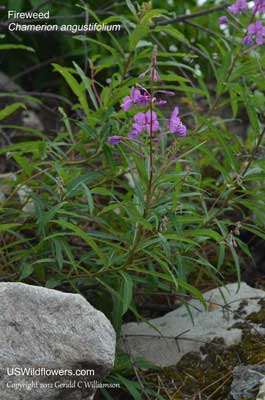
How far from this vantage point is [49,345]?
1882 millimetres

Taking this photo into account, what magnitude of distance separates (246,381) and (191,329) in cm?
52

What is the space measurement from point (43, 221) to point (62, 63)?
2.38 metres

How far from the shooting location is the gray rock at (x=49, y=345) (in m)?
1.83

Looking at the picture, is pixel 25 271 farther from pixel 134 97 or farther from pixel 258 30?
pixel 258 30

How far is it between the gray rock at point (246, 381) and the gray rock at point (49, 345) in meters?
0.45

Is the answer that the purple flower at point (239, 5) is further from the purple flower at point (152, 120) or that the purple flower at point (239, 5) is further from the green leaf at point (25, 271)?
the green leaf at point (25, 271)

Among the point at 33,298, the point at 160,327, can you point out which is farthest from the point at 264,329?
the point at 33,298

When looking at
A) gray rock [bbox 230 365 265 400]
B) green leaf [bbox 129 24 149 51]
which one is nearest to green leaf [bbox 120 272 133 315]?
gray rock [bbox 230 365 265 400]

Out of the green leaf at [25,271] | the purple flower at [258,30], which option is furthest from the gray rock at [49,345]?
the purple flower at [258,30]

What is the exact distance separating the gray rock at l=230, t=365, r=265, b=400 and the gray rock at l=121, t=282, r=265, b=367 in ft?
1.06

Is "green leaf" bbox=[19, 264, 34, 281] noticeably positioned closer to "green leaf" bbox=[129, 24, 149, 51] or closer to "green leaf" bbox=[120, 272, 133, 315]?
"green leaf" bbox=[120, 272, 133, 315]

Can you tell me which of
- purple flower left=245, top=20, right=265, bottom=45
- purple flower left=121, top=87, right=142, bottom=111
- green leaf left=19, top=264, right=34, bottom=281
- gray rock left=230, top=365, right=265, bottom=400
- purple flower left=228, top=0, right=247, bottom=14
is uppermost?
purple flower left=228, top=0, right=247, bottom=14

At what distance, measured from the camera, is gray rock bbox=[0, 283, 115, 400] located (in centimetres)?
183

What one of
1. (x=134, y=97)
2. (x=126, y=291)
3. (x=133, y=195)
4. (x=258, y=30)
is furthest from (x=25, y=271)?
(x=258, y=30)
